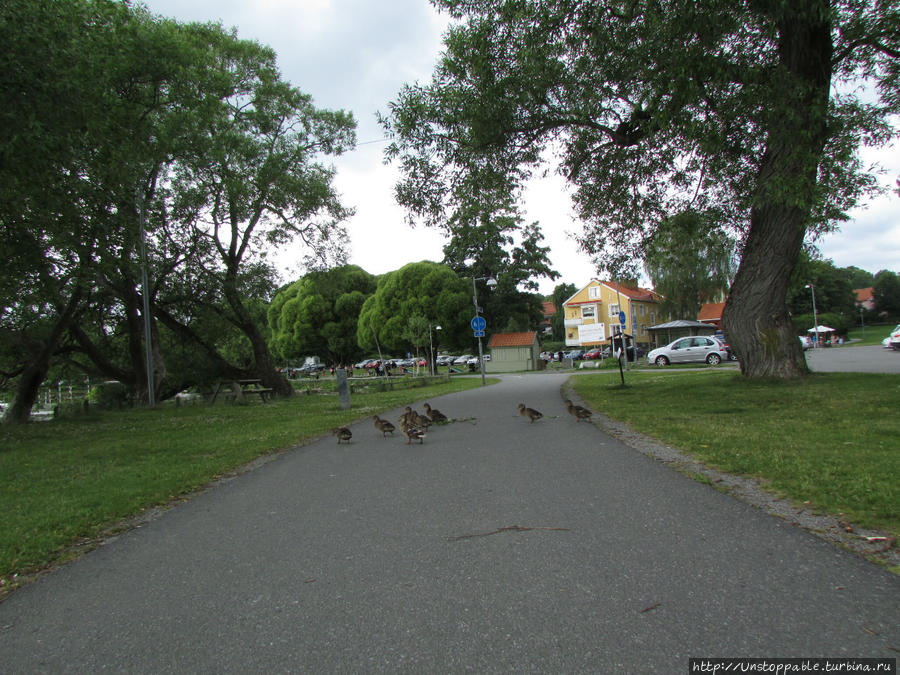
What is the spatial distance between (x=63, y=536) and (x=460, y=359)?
2928 inches

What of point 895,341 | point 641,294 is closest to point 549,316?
point 641,294

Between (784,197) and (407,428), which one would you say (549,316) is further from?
(407,428)

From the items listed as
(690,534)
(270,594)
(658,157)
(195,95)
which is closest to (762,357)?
(658,157)

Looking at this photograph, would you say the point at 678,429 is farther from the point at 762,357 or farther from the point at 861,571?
the point at 762,357

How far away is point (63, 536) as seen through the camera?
14.9ft

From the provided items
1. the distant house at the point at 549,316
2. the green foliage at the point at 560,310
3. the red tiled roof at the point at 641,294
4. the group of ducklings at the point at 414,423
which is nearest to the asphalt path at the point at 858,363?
the group of ducklings at the point at 414,423

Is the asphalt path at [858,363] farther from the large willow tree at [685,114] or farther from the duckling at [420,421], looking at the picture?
the duckling at [420,421]

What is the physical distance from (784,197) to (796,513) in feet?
26.8

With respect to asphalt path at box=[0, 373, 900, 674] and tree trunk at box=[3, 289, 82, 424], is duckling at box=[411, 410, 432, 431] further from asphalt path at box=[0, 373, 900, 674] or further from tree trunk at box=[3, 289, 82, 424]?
tree trunk at box=[3, 289, 82, 424]

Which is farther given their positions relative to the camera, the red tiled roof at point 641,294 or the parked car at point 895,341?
the red tiled roof at point 641,294

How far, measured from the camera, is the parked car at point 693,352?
3178 centimetres

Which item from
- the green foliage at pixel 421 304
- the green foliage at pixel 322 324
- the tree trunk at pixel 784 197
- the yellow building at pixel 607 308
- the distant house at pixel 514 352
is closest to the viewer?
the tree trunk at pixel 784 197

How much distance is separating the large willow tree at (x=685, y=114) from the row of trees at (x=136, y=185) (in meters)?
6.94

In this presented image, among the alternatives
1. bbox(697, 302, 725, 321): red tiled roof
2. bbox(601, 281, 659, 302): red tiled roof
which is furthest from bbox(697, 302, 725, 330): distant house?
bbox(601, 281, 659, 302): red tiled roof
